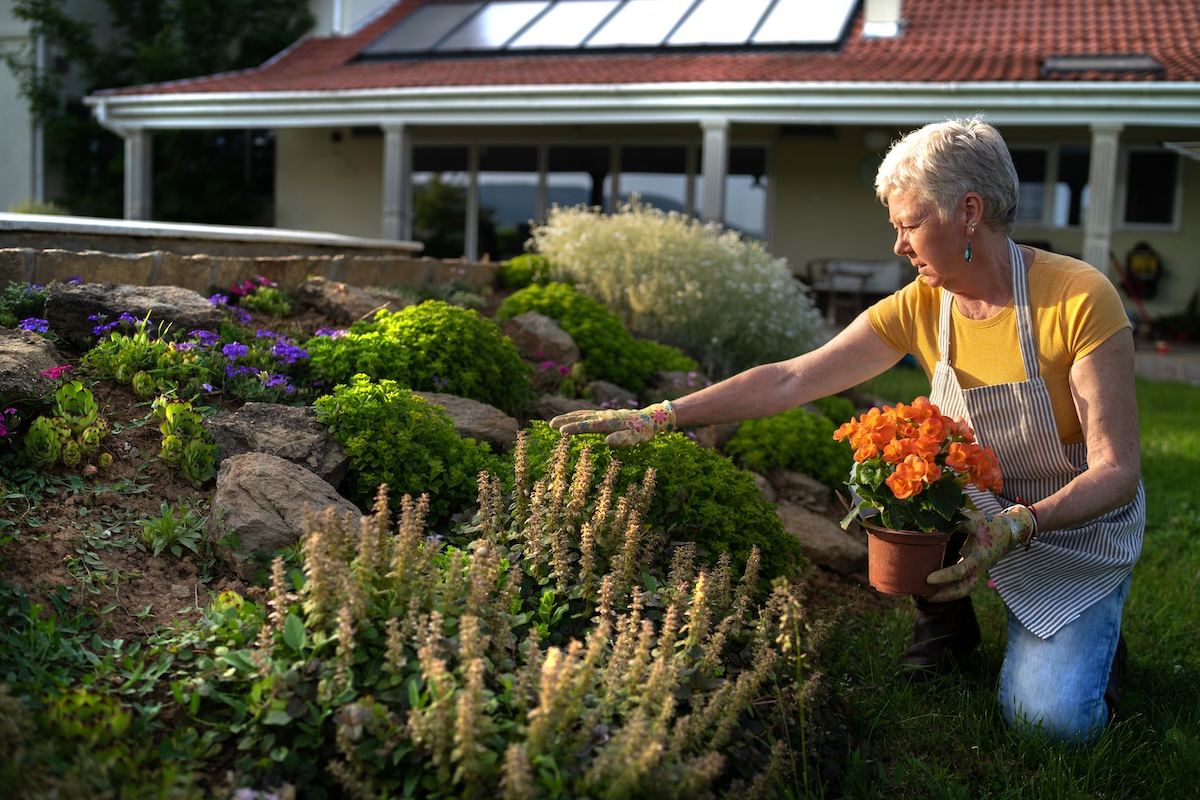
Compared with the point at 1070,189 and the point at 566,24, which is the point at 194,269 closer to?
the point at 566,24

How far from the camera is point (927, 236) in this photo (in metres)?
2.77

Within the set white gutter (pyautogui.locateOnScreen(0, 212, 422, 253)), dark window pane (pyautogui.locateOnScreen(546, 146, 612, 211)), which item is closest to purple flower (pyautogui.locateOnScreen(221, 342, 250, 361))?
white gutter (pyautogui.locateOnScreen(0, 212, 422, 253))

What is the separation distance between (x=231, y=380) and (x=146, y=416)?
0.42 m

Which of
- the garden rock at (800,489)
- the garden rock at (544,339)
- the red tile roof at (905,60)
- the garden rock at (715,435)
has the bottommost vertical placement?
the garden rock at (800,489)

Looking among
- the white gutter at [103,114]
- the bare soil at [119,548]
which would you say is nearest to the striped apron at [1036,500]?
the bare soil at [119,548]

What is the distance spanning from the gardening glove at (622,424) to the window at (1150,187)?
1266 cm

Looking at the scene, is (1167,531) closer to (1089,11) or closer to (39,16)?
(1089,11)

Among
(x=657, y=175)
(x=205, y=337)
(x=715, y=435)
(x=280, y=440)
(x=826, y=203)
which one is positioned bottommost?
(x=715, y=435)

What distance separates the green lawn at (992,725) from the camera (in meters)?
2.56

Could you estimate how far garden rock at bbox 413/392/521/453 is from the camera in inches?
140

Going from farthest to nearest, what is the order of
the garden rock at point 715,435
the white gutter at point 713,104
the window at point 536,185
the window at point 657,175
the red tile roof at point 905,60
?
1. the window at point 657,175
2. the window at point 536,185
3. the red tile roof at point 905,60
4. the white gutter at point 713,104
5. the garden rock at point 715,435

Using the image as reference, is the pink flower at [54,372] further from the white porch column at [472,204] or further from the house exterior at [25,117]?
the house exterior at [25,117]

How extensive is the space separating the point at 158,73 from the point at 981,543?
16158 mm

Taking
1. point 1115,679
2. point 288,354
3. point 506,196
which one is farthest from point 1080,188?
point 288,354
